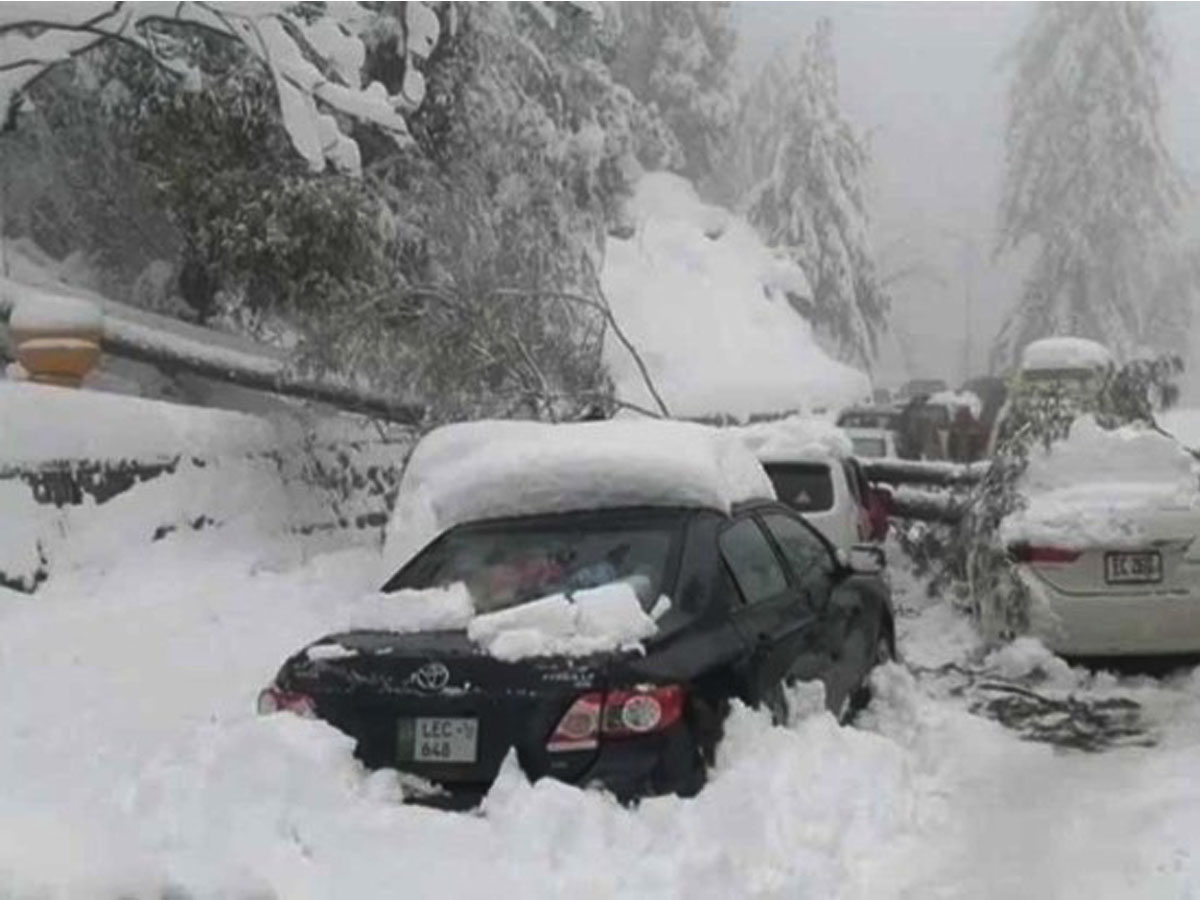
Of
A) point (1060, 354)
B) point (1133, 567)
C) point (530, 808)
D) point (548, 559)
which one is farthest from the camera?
point (1060, 354)

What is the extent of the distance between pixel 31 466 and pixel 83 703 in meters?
1.91

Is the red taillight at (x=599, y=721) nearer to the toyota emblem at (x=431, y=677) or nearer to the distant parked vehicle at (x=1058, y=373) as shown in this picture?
the toyota emblem at (x=431, y=677)

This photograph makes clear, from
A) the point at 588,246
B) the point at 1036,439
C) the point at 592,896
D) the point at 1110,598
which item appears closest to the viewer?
the point at 592,896

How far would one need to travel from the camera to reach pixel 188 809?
498 centimetres

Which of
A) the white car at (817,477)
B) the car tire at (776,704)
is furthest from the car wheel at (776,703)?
the white car at (817,477)

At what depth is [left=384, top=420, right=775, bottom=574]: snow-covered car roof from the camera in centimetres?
626

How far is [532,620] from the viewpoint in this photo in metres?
5.20

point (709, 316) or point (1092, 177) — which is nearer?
point (709, 316)

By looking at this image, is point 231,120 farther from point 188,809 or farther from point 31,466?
point 188,809

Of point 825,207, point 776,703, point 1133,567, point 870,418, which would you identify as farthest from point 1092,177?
point 776,703

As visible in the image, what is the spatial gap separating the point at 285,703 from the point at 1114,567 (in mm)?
5132

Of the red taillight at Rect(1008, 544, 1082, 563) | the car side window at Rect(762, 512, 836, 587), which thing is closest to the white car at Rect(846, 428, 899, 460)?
the red taillight at Rect(1008, 544, 1082, 563)

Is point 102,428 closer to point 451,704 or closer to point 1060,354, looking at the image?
point 451,704

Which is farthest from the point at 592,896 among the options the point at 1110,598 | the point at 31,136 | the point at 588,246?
the point at 588,246
